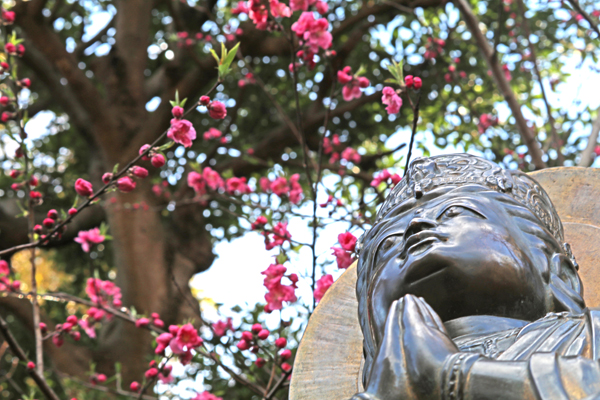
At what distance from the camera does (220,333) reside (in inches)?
153

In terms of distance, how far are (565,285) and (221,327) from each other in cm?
234

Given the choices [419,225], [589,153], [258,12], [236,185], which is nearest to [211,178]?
[236,185]

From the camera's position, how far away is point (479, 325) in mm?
1807

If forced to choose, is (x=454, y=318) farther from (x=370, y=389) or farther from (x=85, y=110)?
(x=85, y=110)

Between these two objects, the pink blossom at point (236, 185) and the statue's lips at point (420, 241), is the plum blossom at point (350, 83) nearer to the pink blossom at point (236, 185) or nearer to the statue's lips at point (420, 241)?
the pink blossom at point (236, 185)

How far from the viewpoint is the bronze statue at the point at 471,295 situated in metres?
1.40

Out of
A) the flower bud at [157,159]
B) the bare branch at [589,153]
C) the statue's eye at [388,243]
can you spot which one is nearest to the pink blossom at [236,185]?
the flower bud at [157,159]

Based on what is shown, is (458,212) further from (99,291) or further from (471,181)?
(99,291)

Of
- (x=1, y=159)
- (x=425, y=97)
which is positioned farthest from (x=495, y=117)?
(x=1, y=159)

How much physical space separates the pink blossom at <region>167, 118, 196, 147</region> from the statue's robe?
147 centimetres

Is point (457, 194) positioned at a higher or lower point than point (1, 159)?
lower

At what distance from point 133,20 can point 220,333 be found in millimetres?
3933

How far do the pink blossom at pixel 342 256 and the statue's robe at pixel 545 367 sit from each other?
1.60m

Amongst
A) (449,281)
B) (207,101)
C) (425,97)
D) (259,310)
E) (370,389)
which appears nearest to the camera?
(370,389)
